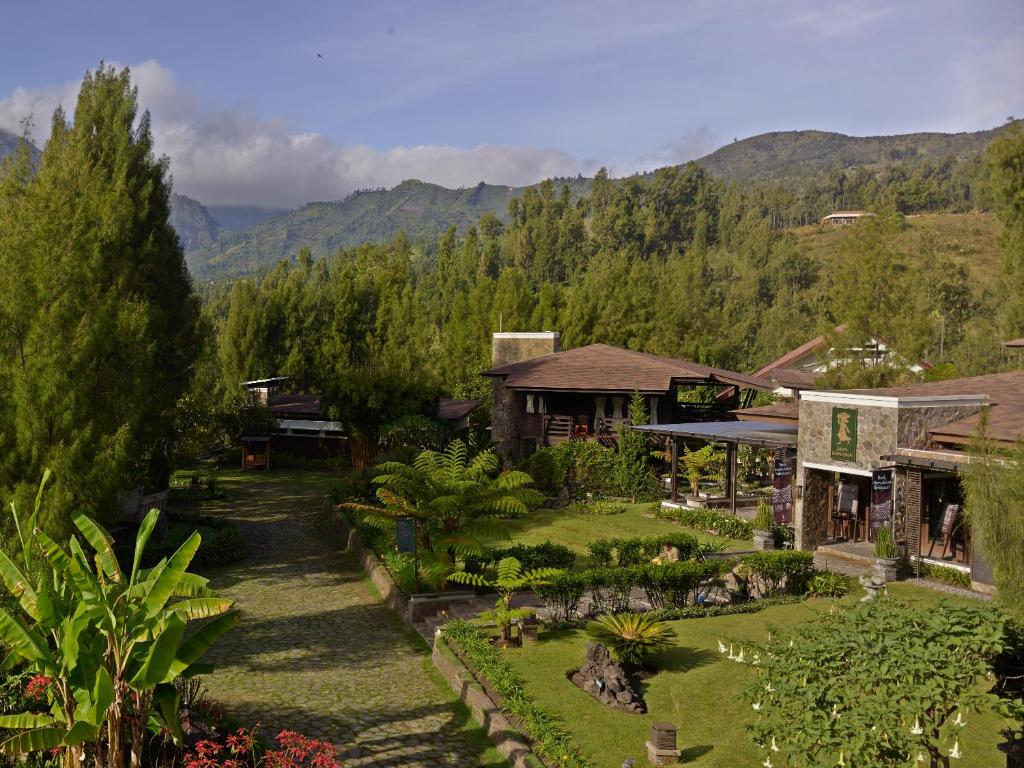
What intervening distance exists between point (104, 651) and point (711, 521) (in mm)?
18300

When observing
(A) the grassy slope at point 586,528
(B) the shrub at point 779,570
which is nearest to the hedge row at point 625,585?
(B) the shrub at point 779,570

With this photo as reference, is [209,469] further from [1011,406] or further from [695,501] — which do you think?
[1011,406]

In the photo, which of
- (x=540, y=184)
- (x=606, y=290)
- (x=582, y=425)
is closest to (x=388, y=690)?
(x=582, y=425)

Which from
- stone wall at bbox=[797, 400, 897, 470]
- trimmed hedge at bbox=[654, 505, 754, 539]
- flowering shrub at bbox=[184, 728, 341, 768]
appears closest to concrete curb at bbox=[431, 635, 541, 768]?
flowering shrub at bbox=[184, 728, 341, 768]

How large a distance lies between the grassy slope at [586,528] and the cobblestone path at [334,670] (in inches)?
219

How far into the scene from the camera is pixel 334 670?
536 inches

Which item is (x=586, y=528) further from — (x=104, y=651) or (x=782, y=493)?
(x=104, y=651)

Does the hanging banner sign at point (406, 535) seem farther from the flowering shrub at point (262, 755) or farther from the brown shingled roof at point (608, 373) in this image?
the brown shingled roof at point (608, 373)

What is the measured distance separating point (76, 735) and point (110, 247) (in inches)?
449

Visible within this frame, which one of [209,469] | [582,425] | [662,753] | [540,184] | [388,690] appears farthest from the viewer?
[540,184]

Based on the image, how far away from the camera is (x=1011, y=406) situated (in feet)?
65.4

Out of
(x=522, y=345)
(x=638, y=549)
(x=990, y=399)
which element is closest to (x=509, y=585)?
(x=638, y=549)

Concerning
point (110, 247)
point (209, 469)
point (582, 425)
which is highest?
point (110, 247)

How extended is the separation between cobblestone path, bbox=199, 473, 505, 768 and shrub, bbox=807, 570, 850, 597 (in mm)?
7580
